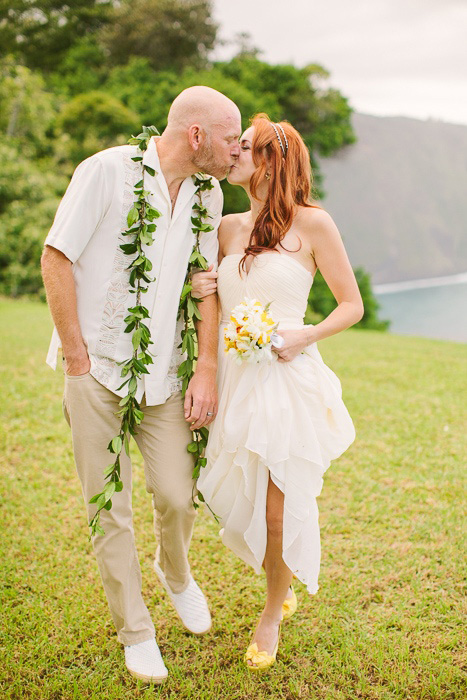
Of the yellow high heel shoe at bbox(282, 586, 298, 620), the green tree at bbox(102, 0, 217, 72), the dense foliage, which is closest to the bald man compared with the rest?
the yellow high heel shoe at bbox(282, 586, 298, 620)

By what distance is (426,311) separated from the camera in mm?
30484

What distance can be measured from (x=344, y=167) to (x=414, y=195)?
35.9 ft

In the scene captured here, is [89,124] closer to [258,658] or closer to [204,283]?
[204,283]

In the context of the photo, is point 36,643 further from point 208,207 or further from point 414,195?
point 414,195

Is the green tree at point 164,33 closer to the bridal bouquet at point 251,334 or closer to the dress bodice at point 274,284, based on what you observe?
the dress bodice at point 274,284

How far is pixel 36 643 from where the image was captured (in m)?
3.05

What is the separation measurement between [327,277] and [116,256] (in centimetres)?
103

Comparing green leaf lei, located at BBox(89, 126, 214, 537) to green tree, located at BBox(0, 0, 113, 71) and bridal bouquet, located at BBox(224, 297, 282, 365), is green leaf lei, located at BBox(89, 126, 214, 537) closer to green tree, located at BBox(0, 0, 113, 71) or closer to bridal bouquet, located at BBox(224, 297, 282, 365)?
bridal bouquet, located at BBox(224, 297, 282, 365)

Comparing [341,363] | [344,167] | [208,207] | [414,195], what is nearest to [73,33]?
[344,167]

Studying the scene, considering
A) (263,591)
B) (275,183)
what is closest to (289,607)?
(263,591)

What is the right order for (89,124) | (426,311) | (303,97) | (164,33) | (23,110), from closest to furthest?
(23,110) < (89,124) < (426,311) < (164,33) < (303,97)

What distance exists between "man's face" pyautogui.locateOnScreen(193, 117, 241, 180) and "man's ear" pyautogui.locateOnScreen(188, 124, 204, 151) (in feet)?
0.06

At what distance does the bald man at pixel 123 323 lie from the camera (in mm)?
2688

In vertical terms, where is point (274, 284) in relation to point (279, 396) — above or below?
above
